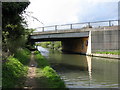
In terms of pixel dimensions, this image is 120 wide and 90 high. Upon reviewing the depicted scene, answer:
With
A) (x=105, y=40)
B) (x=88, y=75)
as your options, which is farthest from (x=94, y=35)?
(x=88, y=75)

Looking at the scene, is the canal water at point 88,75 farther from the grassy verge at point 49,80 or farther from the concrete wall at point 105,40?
the concrete wall at point 105,40

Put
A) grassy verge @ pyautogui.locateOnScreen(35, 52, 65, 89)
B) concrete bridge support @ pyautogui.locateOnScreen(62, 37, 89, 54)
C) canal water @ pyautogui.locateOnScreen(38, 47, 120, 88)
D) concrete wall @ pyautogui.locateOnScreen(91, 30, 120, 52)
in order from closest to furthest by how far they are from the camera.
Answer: grassy verge @ pyautogui.locateOnScreen(35, 52, 65, 89)
canal water @ pyautogui.locateOnScreen(38, 47, 120, 88)
concrete wall @ pyautogui.locateOnScreen(91, 30, 120, 52)
concrete bridge support @ pyautogui.locateOnScreen(62, 37, 89, 54)

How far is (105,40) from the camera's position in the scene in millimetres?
→ 24969

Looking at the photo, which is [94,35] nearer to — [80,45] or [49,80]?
[80,45]

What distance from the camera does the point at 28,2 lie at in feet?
29.7

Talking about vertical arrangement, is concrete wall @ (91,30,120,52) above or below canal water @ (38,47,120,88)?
above

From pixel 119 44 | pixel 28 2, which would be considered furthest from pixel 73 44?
pixel 28 2

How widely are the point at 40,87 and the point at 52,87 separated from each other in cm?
47

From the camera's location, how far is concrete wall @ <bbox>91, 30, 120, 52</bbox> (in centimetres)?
2427

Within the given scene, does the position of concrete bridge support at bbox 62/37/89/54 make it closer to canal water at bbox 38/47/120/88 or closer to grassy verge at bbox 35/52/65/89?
canal water at bbox 38/47/120/88

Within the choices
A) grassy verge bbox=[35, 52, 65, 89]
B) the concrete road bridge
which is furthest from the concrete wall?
grassy verge bbox=[35, 52, 65, 89]

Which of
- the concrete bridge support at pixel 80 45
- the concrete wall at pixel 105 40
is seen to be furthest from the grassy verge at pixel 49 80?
the concrete bridge support at pixel 80 45

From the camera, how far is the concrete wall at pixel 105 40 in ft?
79.6

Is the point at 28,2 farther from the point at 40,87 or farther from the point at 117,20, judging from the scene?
the point at 117,20
